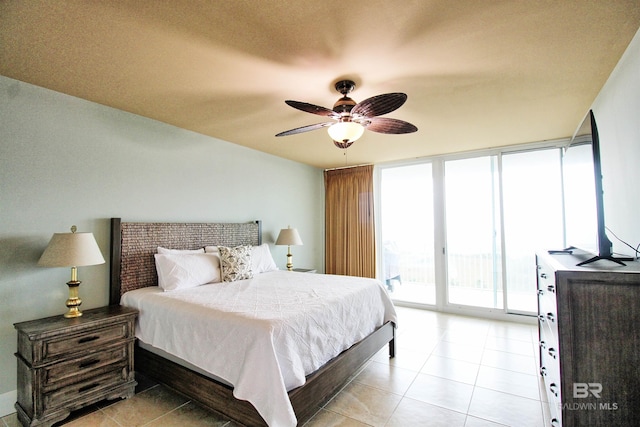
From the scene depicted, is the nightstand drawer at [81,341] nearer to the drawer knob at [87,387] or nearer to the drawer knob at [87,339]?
the drawer knob at [87,339]

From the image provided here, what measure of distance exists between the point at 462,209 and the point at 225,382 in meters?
4.13

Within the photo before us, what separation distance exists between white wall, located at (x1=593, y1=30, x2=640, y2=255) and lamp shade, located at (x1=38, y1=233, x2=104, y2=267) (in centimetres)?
380

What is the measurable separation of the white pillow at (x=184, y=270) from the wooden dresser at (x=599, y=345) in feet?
9.22

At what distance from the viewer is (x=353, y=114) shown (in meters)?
2.22

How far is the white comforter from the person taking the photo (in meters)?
1.73

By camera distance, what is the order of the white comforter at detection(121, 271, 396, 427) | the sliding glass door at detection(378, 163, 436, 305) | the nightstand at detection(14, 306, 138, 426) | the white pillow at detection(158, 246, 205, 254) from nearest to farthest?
1. the white comforter at detection(121, 271, 396, 427)
2. the nightstand at detection(14, 306, 138, 426)
3. the white pillow at detection(158, 246, 205, 254)
4. the sliding glass door at detection(378, 163, 436, 305)

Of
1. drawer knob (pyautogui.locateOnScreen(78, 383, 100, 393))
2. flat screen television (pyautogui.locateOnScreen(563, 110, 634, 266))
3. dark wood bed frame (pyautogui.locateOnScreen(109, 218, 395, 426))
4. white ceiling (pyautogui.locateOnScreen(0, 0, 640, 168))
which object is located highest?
white ceiling (pyautogui.locateOnScreen(0, 0, 640, 168))

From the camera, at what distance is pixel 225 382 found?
76.7 inches

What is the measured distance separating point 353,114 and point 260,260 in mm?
2369

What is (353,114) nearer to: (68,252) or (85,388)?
(68,252)

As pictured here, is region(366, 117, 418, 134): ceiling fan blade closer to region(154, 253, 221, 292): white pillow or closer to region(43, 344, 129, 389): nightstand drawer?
region(154, 253, 221, 292): white pillow

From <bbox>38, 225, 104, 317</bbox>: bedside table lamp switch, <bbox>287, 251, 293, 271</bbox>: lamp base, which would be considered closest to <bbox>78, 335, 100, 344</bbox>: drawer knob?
<bbox>38, 225, 104, 317</bbox>: bedside table lamp switch

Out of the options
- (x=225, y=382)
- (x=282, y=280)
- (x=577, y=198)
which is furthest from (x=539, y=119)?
(x=225, y=382)

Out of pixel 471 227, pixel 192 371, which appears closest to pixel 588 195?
pixel 471 227
